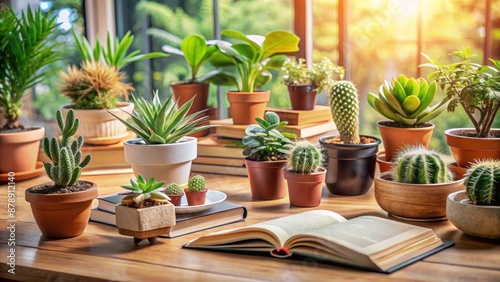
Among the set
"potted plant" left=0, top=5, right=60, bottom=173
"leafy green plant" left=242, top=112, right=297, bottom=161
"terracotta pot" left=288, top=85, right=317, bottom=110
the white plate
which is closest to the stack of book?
"terracotta pot" left=288, top=85, right=317, bottom=110

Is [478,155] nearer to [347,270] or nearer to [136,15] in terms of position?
[347,270]

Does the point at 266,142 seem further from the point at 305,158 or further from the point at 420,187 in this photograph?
the point at 420,187

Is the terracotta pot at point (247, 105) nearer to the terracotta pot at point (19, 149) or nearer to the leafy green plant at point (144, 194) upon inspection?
the terracotta pot at point (19, 149)

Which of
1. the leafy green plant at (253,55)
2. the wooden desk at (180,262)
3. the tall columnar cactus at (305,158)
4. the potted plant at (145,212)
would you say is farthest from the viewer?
the leafy green plant at (253,55)

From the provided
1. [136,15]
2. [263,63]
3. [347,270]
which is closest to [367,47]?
[263,63]

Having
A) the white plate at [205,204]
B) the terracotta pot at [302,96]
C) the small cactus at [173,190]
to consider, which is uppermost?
the terracotta pot at [302,96]

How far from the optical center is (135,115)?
1949mm

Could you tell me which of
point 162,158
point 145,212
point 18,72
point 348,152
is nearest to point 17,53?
point 18,72

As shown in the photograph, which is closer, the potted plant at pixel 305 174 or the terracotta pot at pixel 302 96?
the potted plant at pixel 305 174

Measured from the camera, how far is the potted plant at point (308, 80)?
2.29 m

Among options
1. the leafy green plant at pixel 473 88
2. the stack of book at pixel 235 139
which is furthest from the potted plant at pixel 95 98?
the leafy green plant at pixel 473 88

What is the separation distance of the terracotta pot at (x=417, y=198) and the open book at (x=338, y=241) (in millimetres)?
158

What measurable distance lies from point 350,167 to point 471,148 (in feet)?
1.12

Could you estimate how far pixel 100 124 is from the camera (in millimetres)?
2387
